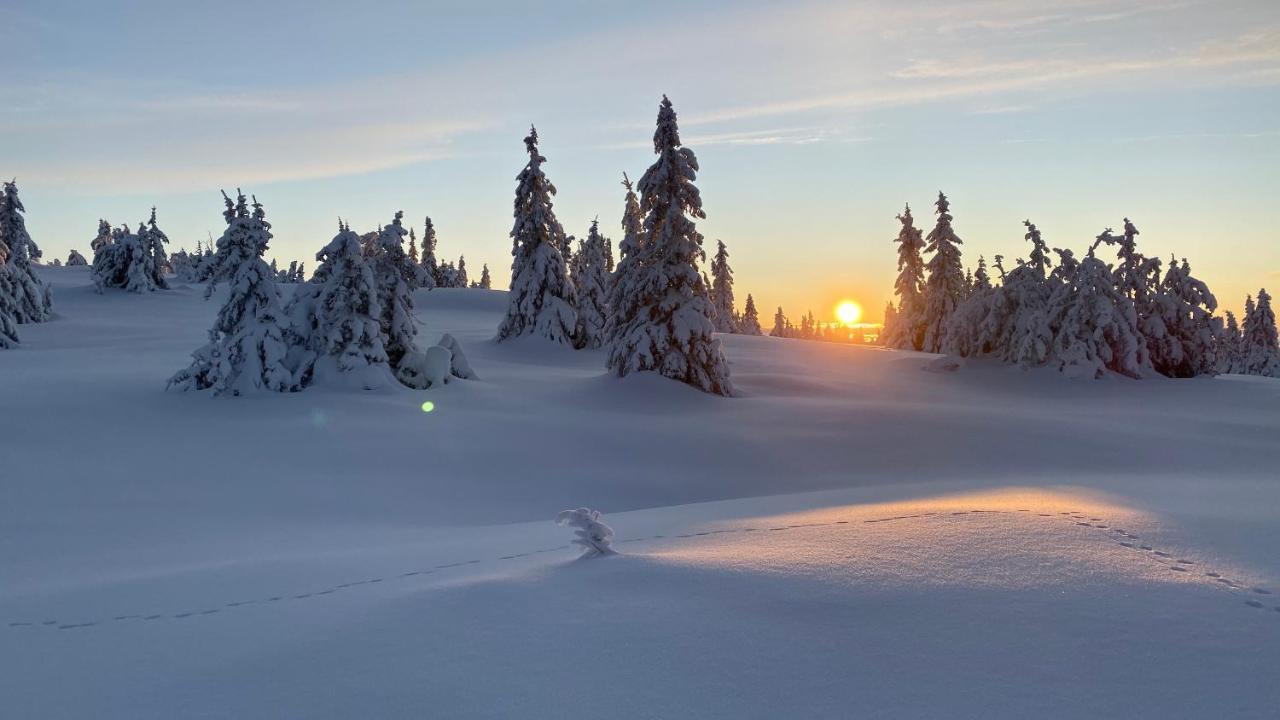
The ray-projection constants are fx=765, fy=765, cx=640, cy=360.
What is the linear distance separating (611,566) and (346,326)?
622 inches

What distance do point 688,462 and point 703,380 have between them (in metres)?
8.19

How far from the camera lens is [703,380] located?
23609mm

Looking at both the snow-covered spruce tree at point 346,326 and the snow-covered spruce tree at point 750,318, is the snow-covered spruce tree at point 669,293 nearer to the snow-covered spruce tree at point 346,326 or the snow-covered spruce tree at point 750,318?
the snow-covered spruce tree at point 346,326

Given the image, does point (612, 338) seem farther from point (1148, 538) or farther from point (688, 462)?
point (1148, 538)

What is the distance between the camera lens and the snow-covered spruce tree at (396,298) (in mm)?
21188

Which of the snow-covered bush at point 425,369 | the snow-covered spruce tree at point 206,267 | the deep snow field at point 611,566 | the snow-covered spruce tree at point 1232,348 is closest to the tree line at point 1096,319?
the deep snow field at point 611,566

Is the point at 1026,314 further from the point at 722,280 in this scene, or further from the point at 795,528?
the point at 722,280

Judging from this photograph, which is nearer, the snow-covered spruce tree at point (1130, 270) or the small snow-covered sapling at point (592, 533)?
the small snow-covered sapling at point (592, 533)

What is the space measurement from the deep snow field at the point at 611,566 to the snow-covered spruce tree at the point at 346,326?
1572 millimetres

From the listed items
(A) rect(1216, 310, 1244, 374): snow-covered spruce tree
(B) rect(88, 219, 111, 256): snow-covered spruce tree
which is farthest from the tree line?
(B) rect(88, 219, 111, 256): snow-covered spruce tree

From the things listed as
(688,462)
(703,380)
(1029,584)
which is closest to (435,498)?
(688,462)

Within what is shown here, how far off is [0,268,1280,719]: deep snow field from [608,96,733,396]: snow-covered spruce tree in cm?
605

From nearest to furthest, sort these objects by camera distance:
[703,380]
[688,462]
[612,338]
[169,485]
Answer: [169,485] → [688,462] → [703,380] → [612,338]

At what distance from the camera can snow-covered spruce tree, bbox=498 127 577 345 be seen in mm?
38594
